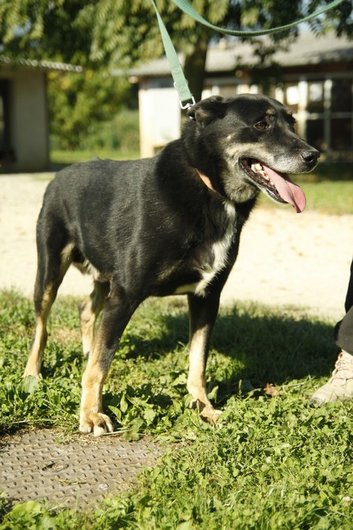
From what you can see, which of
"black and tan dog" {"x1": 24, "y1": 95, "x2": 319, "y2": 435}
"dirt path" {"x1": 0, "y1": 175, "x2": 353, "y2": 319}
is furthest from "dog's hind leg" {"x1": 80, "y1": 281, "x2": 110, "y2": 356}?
"dirt path" {"x1": 0, "y1": 175, "x2": 353, "y2": 319}

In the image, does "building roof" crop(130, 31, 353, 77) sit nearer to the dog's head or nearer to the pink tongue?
the dog's head

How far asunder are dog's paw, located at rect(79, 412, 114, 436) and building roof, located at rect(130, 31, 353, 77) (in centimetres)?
2319

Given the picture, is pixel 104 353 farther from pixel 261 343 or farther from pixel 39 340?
pixel 261 343

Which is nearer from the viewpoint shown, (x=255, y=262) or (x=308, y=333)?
(x=308, y=333)

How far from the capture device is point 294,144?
147 inches

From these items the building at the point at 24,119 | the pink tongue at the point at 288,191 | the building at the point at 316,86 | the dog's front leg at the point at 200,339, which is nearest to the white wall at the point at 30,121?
the building at the point at 24,119

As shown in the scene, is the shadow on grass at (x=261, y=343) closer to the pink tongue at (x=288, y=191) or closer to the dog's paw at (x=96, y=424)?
the dog's paw at (x=96, y=424)

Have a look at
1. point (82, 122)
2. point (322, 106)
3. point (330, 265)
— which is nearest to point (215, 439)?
point (330, 265)

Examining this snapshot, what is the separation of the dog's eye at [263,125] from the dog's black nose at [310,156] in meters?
0.26

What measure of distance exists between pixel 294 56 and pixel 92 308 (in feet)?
83.7

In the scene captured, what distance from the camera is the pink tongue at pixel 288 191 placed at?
12.1ft

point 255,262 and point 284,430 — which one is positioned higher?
point 284,430

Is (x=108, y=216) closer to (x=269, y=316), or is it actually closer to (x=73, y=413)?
(x=73, y=413)

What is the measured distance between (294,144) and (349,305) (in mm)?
1184
